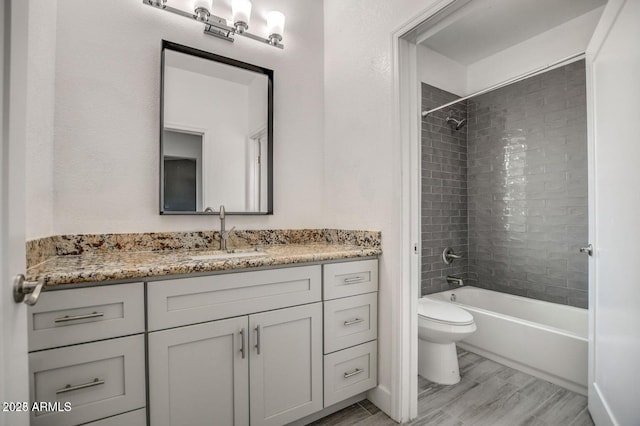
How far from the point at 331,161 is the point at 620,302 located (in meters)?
1.65

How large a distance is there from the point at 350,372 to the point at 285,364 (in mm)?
419

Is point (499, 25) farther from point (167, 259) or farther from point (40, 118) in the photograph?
point (40, 118)

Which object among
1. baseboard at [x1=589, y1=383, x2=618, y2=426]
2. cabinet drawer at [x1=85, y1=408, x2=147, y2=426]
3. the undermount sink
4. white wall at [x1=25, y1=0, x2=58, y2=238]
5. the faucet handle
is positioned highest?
white wall at [x1=25, y1=0, x2=58, y2=238]

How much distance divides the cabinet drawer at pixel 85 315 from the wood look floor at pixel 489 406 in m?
1.11

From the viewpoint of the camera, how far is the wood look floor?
1593 mm

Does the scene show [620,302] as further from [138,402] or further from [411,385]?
[138,402]

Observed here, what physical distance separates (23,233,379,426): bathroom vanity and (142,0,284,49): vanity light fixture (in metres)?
1.40

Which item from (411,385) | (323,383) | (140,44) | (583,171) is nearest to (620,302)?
(411,385)

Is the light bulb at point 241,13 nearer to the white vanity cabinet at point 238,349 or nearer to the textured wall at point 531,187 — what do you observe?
the white vanity cabinet at point 238,349

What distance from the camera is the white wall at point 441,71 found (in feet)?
9.03

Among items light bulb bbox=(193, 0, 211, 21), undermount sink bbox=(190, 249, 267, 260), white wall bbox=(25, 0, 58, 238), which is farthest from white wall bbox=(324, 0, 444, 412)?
white wall bbox=(25, 0, 58, 238)

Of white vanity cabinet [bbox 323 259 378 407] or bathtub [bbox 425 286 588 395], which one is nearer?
white vanity cabinet [bbox 323 259 378 407]

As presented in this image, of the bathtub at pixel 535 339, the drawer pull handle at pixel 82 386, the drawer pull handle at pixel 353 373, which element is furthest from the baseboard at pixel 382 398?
the drawer pull handle at pixel 82 386

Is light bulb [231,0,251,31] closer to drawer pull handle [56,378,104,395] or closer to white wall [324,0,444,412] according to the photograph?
white wall [324,0,444,412]
